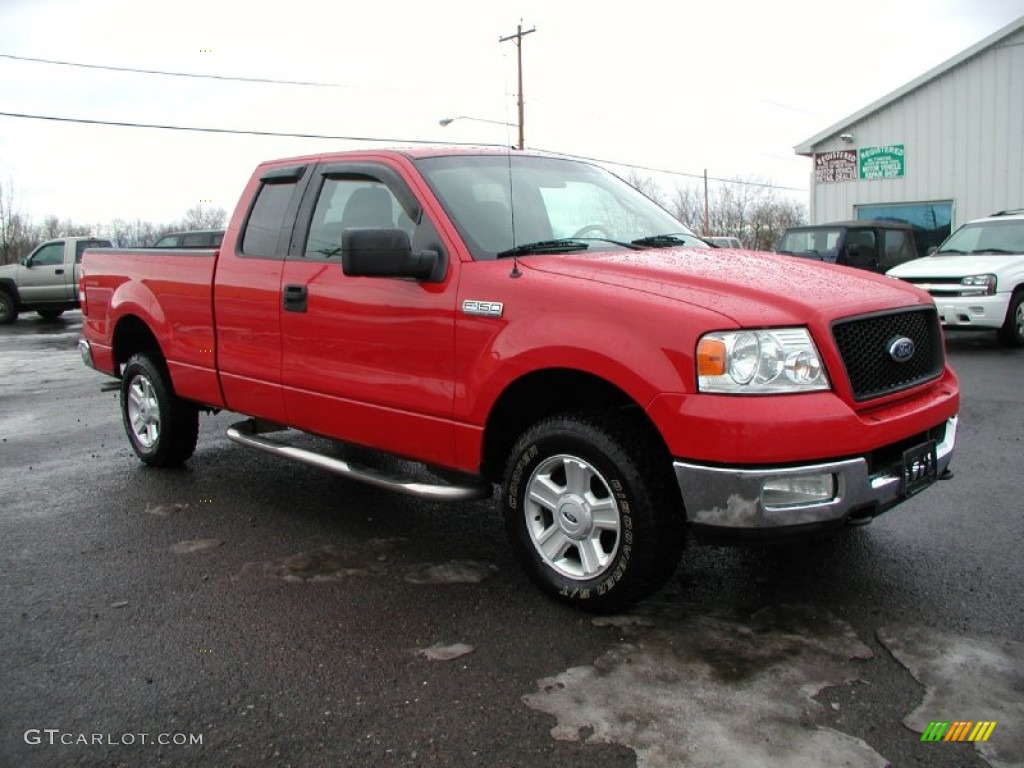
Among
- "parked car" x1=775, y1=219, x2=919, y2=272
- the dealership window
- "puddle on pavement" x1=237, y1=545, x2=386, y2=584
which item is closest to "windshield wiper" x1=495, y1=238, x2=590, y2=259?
"puddle on pavement" x1=237, y1=545, x2=386, y2=584

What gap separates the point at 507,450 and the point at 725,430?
4.04 feet

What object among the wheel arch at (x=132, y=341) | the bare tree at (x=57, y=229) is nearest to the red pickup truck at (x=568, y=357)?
the wheel arch at (x=132, y=341)

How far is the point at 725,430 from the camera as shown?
10.0ft

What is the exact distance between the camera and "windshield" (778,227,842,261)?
15.5m

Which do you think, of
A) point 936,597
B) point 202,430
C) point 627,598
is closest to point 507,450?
point 627,598

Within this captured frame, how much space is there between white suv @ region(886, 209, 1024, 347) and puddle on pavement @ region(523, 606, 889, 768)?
29.5 ft

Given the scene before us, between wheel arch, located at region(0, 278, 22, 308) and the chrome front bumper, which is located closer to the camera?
the chrome front bumper

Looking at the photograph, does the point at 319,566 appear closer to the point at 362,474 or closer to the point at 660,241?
the point at 362,474

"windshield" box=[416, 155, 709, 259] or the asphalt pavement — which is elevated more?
"windshield" box=[416, 155, 709, 259]

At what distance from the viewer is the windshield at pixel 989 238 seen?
39.4 ft

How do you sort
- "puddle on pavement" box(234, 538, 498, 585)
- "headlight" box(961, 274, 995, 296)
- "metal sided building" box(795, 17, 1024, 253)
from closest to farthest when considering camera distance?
"puddle on pavement" box(234, 538, 498, 585), "headlight" box(961, 274, 995, 296), "metal sided building" box(795, 17, 1024, 253)

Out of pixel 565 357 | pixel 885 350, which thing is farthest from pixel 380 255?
pixel 885 350

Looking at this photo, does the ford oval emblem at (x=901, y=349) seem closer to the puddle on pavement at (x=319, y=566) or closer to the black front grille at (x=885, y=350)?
the black front grille at (x=885, y=350)

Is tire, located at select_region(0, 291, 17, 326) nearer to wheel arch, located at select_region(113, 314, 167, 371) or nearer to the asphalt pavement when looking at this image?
wheel arch, located at select_region(113, 314, 167, 371)
